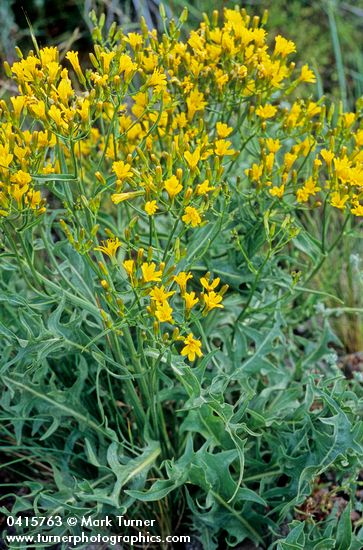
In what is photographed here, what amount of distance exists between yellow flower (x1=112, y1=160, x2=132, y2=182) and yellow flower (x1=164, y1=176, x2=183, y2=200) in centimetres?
10

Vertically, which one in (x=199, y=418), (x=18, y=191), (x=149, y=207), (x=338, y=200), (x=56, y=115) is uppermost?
(x=56, y=115)

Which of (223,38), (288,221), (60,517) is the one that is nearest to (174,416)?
(60,517)

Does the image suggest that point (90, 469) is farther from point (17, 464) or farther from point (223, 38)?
point (223, 38)

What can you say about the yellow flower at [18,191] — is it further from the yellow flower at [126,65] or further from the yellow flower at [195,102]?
the yellow flower at [195,102]

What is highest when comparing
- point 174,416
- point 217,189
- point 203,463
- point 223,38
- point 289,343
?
point 223,38

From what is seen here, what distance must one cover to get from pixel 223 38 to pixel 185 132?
29cm

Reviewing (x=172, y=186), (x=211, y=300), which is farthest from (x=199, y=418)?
(x=172, y=186)

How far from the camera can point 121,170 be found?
1.70 metres

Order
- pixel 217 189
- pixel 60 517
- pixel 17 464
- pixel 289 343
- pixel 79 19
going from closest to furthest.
Result: pixel 217 189
pixel 60 517
pixel 17 464
pixel 289 343
pixel 79 19

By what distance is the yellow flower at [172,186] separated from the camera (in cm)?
168

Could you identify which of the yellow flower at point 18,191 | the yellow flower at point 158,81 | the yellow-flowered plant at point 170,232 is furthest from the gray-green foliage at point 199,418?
the yellow flower at point 158,81

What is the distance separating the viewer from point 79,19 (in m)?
4.69

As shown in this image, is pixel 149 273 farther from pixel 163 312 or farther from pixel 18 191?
pixel 18 191

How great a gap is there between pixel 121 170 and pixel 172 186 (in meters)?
0.13
